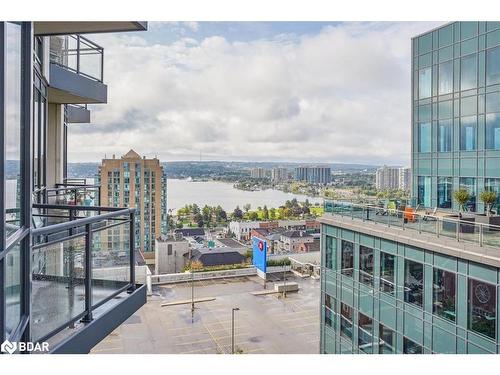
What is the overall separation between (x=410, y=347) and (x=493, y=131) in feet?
22.2

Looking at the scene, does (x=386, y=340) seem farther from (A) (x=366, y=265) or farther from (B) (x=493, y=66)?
(B) (x=493, y=66)

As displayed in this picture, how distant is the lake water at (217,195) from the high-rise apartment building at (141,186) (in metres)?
1.24

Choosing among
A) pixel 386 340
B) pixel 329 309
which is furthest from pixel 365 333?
pixel 329 309

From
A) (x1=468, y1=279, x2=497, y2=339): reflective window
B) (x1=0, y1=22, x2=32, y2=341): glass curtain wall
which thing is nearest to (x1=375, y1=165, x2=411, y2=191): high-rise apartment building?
(x1=468, y1=279, x2=497, y2=339): reflective window

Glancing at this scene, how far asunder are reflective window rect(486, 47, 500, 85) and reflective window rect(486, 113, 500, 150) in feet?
3.17

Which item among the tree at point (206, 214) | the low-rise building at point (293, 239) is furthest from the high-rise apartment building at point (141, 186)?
the low-rise building at point (293, 239)

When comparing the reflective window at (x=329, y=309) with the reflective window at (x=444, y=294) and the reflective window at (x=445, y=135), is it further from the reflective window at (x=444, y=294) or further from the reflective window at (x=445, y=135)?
the reflective window at (x=445, y=135)

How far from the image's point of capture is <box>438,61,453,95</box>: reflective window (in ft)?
48.3

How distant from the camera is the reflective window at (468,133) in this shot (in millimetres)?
13911

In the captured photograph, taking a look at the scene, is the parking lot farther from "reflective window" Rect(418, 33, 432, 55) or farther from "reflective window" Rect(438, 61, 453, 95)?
"reflective window" Rect(418, 33, 432, 55)
